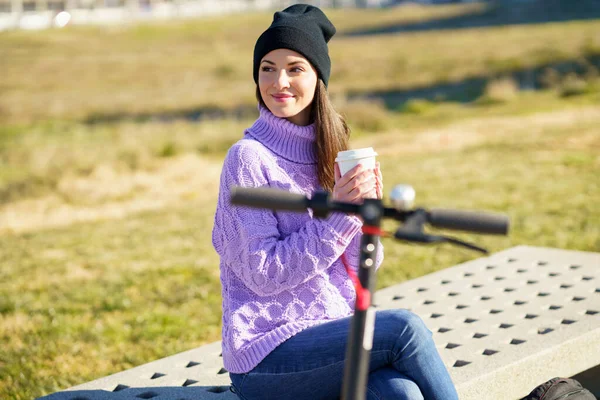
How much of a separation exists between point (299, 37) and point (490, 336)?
148 cm

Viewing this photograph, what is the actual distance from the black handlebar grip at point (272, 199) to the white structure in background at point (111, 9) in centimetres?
6728

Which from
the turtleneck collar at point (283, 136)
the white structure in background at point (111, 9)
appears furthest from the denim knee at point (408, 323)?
the white structure in background at point (111, 9)

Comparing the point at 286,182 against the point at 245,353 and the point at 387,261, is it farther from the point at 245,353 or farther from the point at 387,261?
the point at 387,261

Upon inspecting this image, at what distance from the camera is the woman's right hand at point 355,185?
2297 mm

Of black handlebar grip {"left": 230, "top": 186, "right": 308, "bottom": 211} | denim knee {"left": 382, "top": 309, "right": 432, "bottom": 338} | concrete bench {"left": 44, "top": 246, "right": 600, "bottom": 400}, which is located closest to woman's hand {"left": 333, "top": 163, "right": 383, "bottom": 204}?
denim knee {"left": 382, "top": 309, "right": 432, "bottom": 338}

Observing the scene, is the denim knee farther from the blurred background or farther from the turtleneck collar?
the blurred background

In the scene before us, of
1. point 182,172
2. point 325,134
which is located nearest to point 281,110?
point 325,134

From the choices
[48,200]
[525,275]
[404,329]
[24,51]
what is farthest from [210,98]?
[404,329]

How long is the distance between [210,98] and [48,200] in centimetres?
1697

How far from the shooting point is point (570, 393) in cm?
286

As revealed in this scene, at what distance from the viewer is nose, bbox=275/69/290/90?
274 cm

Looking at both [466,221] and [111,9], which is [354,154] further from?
[111,9]

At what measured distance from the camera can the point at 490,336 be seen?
10.8 ft

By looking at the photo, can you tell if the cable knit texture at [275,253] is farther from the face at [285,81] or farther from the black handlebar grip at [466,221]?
the black handlebar grip at [466,221]
